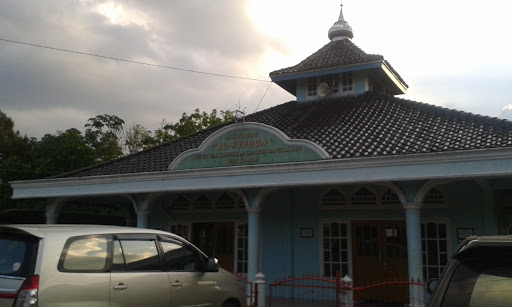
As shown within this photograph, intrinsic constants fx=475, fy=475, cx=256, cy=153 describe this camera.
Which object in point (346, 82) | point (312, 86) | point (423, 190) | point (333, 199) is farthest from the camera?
point (312, 86)

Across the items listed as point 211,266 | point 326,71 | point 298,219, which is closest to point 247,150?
point 298,219

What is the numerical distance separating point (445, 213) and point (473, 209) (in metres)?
0.65

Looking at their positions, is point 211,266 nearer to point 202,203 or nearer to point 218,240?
point 218,240

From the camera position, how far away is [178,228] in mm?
15461

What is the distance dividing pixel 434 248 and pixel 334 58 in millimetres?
7827

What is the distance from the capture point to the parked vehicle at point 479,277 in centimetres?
296

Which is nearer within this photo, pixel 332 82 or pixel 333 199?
pixel 333 199

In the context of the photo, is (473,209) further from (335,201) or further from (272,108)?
(272,108)

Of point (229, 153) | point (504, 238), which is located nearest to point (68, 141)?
point (229, 153)

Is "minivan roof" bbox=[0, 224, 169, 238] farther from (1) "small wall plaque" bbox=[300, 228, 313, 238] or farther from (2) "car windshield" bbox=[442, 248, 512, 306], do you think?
(1) "small wall plaque" bbox=[300, 228, 313, 238]

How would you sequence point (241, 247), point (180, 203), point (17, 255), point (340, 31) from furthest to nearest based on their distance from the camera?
point (340, 31) → point (180, 203) → point (241, 247) → point (17, 255)

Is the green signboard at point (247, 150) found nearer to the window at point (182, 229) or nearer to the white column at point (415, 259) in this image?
the white column at point (415, 259)

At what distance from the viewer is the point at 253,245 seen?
450 inches

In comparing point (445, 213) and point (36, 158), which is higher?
point (36, 158)
